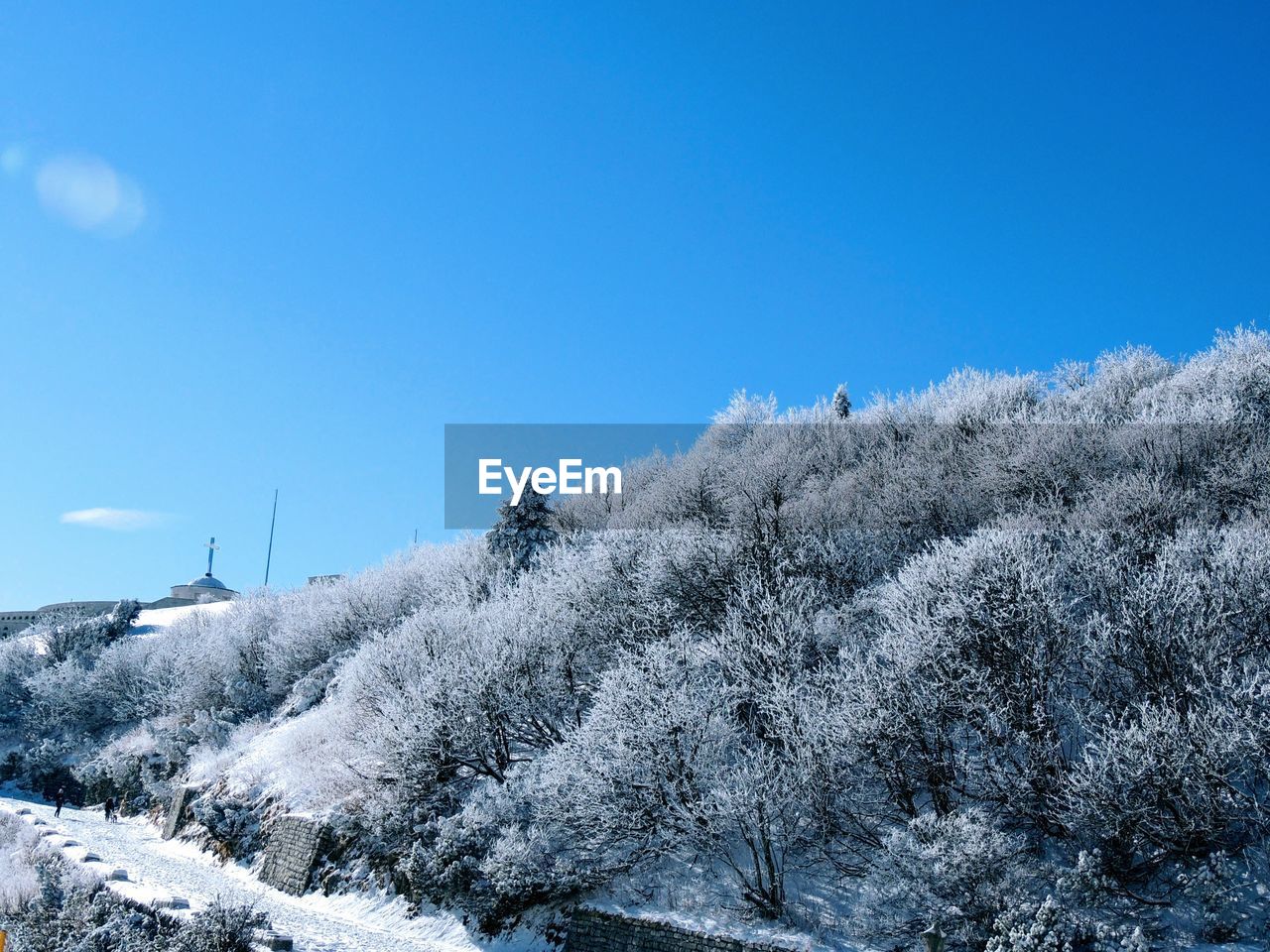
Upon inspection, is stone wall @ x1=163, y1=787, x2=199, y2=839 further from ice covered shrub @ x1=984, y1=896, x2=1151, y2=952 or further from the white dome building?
the white dome building

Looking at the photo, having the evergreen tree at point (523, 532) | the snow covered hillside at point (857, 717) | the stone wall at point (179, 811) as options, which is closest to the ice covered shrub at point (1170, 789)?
the snow covered hillside at point (857, 717)

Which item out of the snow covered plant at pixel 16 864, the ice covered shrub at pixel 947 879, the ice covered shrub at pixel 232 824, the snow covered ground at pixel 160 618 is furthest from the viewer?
the snow covered ground at pixel 160 618

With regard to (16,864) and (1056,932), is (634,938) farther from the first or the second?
(16,864)

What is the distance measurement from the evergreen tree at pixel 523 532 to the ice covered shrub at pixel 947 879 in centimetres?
2174

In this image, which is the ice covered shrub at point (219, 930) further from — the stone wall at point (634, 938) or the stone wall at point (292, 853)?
the stone wall at point (292, 853)

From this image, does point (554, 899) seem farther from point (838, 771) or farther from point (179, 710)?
point (179, 710)

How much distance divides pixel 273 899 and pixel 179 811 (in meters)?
11.3

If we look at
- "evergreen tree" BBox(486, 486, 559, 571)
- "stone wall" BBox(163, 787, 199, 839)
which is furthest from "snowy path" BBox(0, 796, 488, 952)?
"evergreen tree" BBox(486, 486, 559, 571)

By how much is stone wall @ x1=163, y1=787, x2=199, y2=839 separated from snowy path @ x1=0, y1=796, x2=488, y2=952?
1.61ft

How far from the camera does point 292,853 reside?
2320 centimetres

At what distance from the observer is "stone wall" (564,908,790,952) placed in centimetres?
1473

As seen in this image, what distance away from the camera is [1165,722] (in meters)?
14.0

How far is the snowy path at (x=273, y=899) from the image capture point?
1741 cm

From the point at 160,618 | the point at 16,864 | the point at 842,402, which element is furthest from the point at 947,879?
the point at 160,618
